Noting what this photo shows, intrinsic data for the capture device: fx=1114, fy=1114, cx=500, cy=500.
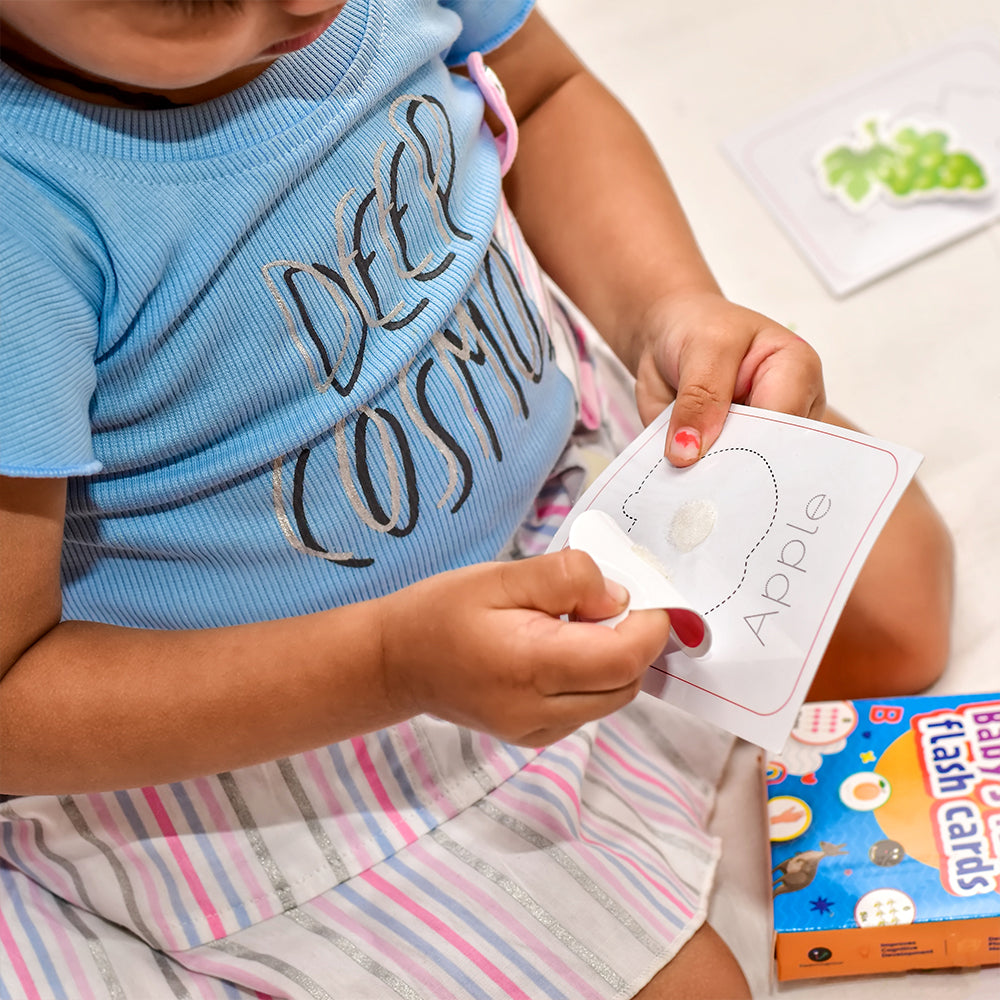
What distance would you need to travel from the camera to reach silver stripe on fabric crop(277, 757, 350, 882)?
2.06ft

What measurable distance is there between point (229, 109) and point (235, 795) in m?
0.36

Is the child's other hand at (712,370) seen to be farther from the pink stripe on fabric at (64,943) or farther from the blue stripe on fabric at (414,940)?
the pink stripe on fabric at (64,943)

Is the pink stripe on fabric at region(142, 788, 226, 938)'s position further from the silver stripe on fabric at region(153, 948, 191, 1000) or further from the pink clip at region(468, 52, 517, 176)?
the pink clip at region(468, 52, 517, 176)

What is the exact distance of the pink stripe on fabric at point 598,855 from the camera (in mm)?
636

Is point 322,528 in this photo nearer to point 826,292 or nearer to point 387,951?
point 387,951

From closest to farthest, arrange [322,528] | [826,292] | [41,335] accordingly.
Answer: [41,335] → [322,528] → [826,292]

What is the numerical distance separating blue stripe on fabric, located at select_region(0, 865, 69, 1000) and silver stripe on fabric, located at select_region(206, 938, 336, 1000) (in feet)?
0.28

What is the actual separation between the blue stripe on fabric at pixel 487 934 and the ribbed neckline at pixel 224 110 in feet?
1.32

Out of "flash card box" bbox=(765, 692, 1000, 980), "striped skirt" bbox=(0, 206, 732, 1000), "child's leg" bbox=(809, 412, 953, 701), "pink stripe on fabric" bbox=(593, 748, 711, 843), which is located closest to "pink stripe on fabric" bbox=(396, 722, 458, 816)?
"striped skirt" bbox=(0, 206, 732, 1000)

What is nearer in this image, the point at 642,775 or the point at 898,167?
the point at 642,775

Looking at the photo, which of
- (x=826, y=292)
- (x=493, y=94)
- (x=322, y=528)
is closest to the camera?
(x=322, y=528)

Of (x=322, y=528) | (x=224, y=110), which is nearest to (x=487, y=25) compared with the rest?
(x=224, y=110)

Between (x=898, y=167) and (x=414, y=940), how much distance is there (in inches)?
32.1

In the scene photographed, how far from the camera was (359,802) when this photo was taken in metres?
0.64
